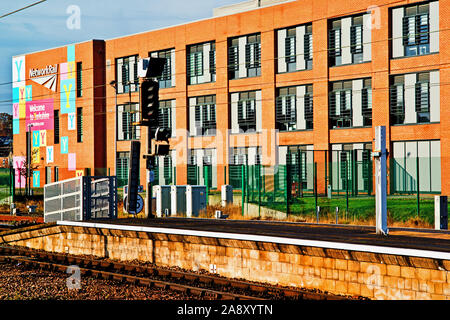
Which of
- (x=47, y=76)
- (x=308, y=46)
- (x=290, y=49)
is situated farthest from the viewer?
(x=47, y=76)

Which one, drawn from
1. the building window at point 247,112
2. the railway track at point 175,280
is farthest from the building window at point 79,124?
the railway track at point 175,280

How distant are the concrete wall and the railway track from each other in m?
0.41

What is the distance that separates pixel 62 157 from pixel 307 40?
1091 inches

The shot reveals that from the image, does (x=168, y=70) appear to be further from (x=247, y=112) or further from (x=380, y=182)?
(x=380, y=182)

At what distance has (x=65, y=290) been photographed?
13.0m

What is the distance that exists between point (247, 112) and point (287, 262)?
33.2 metres

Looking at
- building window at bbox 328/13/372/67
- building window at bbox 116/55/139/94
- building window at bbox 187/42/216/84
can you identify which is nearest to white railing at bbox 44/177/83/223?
building window at bbox 328/13/372/67

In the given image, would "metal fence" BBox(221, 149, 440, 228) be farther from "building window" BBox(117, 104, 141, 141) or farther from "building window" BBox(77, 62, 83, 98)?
"building window" BBox(77, 62, 83, 98)

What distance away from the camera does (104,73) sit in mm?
56344

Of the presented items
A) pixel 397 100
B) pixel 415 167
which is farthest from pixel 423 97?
pixel 415 167

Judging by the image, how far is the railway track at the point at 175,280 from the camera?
12070mm

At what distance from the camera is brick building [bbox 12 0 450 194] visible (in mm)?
37406

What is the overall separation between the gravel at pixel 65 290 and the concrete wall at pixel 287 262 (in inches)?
78.7
